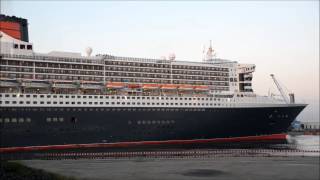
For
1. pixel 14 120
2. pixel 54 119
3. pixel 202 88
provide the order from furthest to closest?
pixel 202 88, pixel 54 119, pixel 14 120

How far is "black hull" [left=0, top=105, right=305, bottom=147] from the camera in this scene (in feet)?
156

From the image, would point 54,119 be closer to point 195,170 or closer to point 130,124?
point 130,124

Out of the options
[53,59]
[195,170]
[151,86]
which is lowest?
[195,170]

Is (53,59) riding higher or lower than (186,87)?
higher

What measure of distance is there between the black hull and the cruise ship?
0.35 ft

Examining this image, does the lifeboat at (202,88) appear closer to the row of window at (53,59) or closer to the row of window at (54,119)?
the row of window at (53,59)

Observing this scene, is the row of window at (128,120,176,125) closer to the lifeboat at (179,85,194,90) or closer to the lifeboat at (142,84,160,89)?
the lifeboat at (142,84,160,89)

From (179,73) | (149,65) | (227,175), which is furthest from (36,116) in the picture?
(227,175)

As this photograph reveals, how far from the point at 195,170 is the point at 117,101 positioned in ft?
82.2

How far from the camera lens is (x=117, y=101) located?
175 feet

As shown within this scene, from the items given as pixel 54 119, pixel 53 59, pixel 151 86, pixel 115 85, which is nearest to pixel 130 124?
pixel 115 85

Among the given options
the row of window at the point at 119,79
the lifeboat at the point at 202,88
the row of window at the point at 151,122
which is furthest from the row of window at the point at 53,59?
the lifeboat at the point at 202,88

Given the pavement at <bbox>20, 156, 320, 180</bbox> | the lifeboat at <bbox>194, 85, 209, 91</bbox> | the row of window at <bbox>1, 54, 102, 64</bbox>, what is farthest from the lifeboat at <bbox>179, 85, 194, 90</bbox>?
the pavement at <bbox>20, 156, 320, 180</bbox>

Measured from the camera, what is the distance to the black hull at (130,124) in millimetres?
47688
